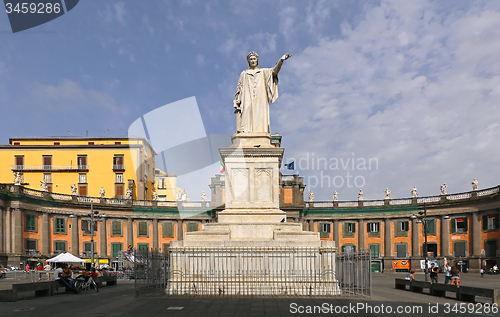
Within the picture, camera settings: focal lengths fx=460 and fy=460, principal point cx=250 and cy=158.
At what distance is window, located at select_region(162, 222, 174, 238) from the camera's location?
6462cm

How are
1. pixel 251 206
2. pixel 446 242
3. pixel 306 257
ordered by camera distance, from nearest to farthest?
pixel 306 257 → pixel 251 206 → pixel 446 242

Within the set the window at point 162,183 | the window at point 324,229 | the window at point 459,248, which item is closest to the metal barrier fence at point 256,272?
the window at point 459,248

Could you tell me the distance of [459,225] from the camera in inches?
2250

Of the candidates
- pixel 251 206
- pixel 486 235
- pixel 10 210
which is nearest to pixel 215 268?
pixel 251 206

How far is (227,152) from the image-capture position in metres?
17.8

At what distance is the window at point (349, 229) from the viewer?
213ft

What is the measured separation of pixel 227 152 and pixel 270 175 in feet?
6.20

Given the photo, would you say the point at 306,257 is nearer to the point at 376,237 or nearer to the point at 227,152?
the point at 227,152

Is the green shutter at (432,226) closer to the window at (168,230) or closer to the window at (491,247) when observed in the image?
the window at (491,247)

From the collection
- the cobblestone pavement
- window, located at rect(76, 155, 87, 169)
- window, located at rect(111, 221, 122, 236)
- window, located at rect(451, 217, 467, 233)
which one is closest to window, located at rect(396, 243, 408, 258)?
window, located at rect(451, 217, 467, 233)

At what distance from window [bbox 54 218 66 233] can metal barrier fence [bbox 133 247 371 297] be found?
4383 centimetres

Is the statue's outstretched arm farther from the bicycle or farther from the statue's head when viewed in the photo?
the bicycle

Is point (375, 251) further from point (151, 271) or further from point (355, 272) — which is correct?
point (151, 271)

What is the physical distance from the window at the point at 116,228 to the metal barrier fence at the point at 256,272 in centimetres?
4734
